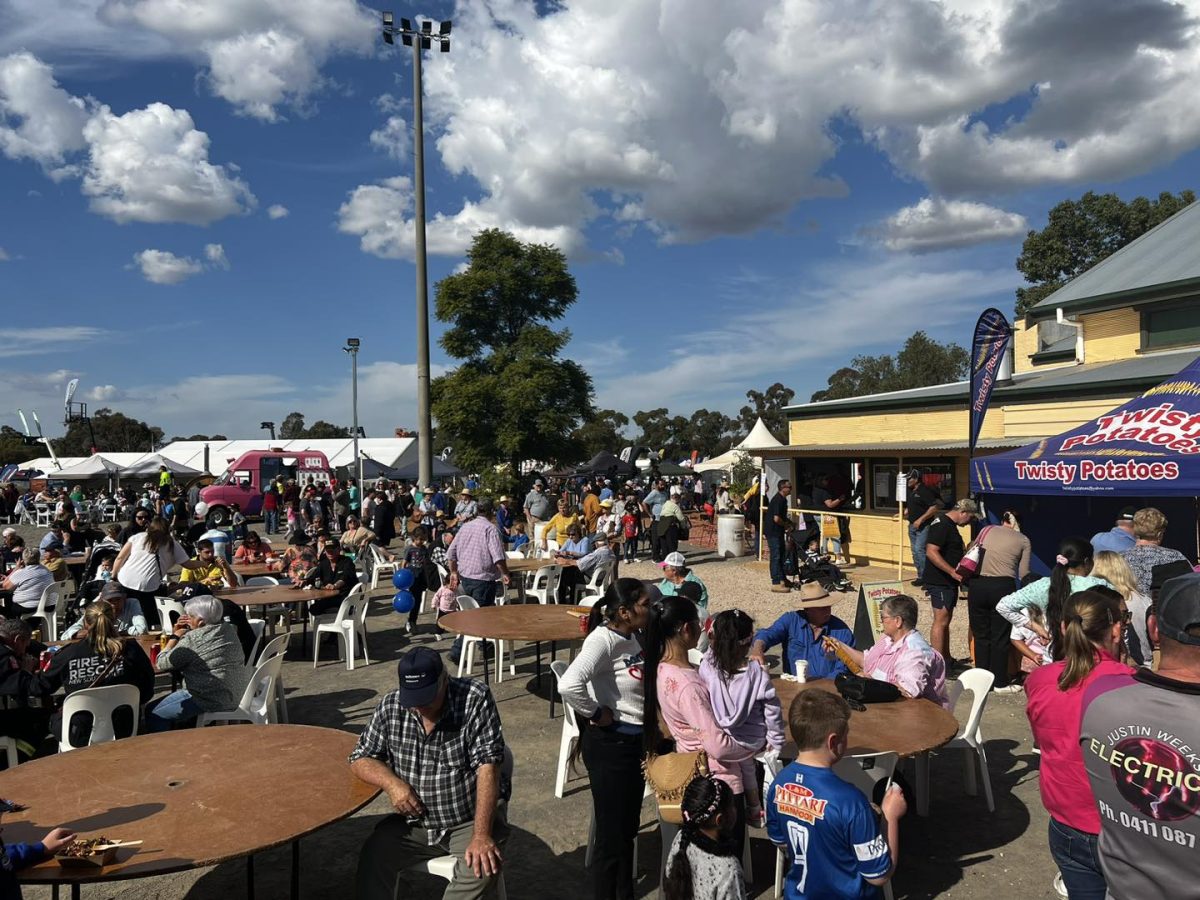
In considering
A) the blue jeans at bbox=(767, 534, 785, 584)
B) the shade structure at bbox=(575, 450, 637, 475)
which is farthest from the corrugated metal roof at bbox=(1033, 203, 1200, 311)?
the shade structure at bbox=(575, 450, 637, 475)

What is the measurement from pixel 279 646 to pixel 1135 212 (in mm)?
48612

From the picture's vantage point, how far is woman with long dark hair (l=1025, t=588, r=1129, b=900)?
2.52m

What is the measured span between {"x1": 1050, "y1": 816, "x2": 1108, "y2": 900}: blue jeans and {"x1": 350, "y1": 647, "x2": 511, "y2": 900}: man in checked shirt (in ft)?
6.69

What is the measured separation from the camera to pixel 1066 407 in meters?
12.1

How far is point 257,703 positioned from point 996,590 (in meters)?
6.14

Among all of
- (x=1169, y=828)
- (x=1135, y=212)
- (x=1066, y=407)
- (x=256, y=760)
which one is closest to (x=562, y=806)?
(x=256, y=760)

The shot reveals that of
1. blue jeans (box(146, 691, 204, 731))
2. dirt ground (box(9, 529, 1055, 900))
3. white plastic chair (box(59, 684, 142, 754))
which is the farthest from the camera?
blue jeans (box(146, 691, 204, 731))

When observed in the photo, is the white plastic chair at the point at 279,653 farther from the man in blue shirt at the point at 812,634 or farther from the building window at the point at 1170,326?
the building window at the point at 1170,326

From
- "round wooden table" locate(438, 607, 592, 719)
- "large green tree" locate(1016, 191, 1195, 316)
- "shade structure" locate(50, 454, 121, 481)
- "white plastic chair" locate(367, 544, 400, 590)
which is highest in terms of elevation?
"large green tree" locate(1016, 191, 1195, 316)

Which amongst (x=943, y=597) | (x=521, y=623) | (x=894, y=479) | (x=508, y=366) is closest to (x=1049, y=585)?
(x=943, y=597)

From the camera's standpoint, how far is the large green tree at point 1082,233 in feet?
134

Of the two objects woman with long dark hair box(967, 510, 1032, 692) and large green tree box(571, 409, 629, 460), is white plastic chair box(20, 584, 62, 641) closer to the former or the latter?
woman with long dark hair box(967, 510, 1032, 692)

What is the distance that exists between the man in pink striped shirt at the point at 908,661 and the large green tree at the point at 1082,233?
42.1 metres

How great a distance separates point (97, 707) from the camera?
14.7ft
